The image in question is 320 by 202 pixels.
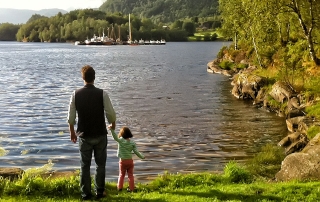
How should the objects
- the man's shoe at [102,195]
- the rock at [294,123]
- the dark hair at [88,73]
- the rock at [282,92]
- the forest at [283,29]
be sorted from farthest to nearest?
the forest at [283,29]
the rock at [282,92]
the rock at [294,123]
the man's shoe at [102,195]
the dark hair at [88,73]

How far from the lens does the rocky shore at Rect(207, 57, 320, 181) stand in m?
13.9

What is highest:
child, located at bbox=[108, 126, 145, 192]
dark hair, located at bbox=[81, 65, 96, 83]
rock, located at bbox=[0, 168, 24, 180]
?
dark hair, located at bbox=[81, 65, 96, 83]

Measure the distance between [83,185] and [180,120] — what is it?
68.2 feet

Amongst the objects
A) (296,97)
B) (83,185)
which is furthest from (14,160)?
(296,97)

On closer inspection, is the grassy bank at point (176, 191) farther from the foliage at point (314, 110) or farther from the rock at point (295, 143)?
the foliage at point (314, 110)

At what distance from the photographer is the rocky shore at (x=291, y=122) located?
45.5ft

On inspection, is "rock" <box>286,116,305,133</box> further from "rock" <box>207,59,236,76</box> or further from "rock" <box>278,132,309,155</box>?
"rock" <box>207,59,236,76</box>

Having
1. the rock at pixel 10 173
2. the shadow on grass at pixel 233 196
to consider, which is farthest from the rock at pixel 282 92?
the rock at pixel 10 173

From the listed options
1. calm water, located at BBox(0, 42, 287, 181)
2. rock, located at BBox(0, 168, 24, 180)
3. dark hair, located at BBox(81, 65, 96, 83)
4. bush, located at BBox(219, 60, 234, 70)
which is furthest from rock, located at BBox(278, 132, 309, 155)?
bush, located at BBox(219, 60, 234, 70)

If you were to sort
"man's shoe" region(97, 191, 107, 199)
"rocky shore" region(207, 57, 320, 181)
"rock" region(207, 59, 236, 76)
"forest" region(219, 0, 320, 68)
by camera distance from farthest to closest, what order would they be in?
"rock" region(207, 59, 236, 76) → "forest" region(219, 0, 320, 68) → "rocky shore" region(207, 57, 320, 181) → "man's shoe" region(97, 191, 107, 199)

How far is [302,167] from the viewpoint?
13867mm

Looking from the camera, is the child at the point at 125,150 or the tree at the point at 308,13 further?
the tree at the point at 308,13

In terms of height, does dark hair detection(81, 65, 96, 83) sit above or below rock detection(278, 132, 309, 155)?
above

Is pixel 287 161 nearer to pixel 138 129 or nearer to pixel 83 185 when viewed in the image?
pixel 83 185
